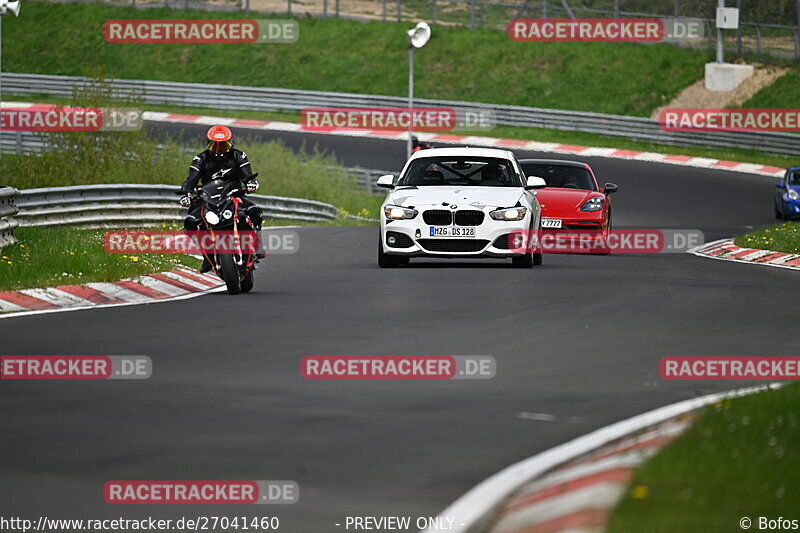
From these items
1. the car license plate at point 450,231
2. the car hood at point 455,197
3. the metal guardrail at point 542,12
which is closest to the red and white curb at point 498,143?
the metal guardrail at point 542,12

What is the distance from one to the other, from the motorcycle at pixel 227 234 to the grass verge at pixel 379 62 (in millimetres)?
37907

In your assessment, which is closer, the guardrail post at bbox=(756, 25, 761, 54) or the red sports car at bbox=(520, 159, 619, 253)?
the red sports car at bbox=(520, 159, 619, 253)

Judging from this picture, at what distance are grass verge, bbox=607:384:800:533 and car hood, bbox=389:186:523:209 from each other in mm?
10987

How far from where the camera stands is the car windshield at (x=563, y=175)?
26.2 meters

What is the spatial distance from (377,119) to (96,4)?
75.3ft

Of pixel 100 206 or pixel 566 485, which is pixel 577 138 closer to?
pixel 100 206

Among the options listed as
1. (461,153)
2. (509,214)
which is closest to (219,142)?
(509,214)

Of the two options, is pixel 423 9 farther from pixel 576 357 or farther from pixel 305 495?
pixel 305 495

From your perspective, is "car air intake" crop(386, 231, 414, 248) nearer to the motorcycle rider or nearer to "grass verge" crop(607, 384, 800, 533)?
the motorcycle rider

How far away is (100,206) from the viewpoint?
89.1 feet

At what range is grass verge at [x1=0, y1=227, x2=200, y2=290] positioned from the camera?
1697cm

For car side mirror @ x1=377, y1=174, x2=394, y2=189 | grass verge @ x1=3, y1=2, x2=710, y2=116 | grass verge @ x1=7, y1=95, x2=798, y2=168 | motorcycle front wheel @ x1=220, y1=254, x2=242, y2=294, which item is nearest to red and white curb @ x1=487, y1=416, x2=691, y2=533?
motorcycle front wheel @ x1=220, y1=254, x2=242, y2=294

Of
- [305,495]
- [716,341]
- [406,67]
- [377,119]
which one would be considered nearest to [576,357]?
[716,341]

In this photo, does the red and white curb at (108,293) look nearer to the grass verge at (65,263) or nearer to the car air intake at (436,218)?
the grass verge at (65,263)
